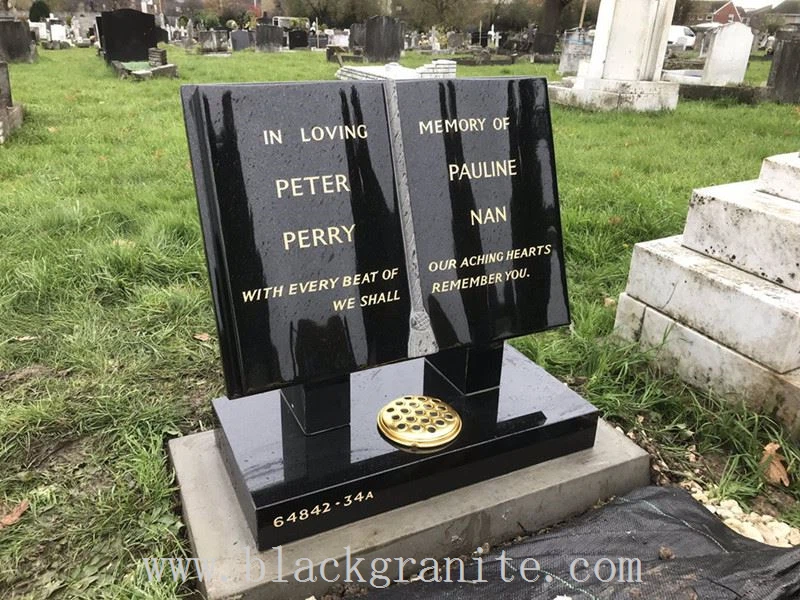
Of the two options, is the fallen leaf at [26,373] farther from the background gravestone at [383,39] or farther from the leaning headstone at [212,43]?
the leaning headstone at [212,43]

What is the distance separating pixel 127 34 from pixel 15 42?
247cm

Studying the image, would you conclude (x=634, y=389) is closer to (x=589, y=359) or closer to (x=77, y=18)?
(x=589, y=359)

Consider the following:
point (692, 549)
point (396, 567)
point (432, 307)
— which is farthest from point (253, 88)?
point (692, 549)

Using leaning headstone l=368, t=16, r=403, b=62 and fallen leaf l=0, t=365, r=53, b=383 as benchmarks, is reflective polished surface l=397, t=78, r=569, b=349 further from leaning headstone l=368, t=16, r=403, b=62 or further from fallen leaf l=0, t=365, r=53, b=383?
leaning headstone l=368, t=16, r=403, b=62

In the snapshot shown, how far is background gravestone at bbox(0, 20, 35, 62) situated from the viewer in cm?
1298

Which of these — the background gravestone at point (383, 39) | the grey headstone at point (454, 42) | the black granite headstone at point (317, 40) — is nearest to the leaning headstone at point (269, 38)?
the black granite headstone at point (317, 40)

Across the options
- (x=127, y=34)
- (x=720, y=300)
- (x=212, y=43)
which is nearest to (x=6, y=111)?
(x=720, y=300)

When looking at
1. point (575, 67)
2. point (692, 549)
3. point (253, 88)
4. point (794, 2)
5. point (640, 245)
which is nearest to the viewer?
point (253, 88)

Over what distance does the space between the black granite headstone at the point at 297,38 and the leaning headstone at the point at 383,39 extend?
681 centimetres

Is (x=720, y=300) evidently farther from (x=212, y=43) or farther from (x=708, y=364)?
(x=212, y=43)

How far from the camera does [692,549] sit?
175 cm

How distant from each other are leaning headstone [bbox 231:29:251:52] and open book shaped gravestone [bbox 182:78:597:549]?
22363mm

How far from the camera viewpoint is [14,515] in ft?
6.28

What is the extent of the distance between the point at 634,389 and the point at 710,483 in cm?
52
